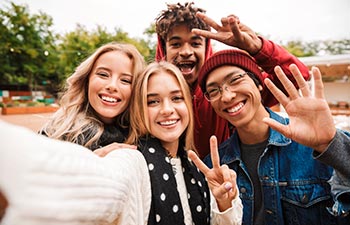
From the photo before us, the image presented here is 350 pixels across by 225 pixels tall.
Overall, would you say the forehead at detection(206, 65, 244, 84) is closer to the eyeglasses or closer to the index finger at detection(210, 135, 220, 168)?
the eyeglasses

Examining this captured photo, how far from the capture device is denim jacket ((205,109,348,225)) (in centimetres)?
138

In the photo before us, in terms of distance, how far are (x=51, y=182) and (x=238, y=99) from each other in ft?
4.49

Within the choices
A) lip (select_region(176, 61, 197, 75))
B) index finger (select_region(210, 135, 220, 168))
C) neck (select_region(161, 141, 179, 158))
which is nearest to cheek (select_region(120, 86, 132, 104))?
Result: neck (select_region(161, 141, 179, 158))

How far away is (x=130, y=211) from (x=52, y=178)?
0.49 meters

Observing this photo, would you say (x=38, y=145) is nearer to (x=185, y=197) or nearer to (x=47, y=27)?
(x=185, y=197)

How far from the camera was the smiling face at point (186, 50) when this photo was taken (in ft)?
7.38

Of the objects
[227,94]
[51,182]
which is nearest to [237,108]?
[227,94]

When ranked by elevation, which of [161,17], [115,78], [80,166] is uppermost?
[161,17]

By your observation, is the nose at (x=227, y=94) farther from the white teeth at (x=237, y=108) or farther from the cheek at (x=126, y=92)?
the cheek at (x=126, y=92)

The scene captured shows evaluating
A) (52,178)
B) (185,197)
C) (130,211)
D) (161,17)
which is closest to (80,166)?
(52,178)

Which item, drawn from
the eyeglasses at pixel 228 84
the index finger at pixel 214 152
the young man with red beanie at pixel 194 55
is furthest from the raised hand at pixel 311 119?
the young man with red beanie at pixel 194 55

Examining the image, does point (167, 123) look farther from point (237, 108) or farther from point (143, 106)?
point (237, 108)

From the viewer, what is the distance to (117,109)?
158 centimetres

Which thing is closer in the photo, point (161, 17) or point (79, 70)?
point (79, 70)
